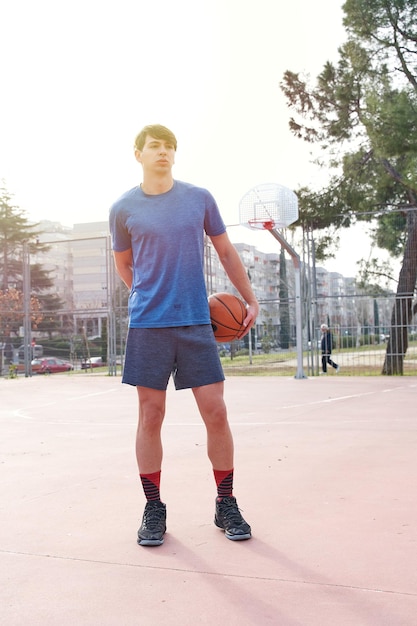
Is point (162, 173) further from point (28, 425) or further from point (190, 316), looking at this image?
point (28, 425)

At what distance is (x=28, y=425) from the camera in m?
7.56

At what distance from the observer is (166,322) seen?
3.15 metres

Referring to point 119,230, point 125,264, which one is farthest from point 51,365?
point 119,230

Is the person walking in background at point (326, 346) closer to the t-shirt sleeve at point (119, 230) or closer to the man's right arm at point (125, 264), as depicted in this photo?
the man's right arm at point (125, 264)

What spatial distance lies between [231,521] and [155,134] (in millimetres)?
1669

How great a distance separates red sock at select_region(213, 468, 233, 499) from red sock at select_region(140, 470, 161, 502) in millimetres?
257

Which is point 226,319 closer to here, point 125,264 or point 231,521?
point 125,264

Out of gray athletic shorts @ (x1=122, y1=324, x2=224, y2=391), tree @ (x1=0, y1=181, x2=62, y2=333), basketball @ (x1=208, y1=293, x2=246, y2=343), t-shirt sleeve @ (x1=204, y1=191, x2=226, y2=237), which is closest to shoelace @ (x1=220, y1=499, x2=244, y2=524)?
gray athletic shorts @ (x1=122, y1=324, x2=224, y2=391)

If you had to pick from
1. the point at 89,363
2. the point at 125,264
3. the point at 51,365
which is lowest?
the point at 51,365

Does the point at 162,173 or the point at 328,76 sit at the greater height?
the point at 328,76

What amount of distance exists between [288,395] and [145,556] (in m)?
7.69

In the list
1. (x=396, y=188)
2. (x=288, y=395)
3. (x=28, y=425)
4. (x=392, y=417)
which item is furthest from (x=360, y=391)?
(x=396, y=188)

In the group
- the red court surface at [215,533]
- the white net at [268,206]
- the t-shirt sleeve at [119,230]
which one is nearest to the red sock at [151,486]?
the red court surface at [215,533]

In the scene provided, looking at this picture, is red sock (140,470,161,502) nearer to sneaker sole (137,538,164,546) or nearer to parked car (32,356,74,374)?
sneaker sole (137,538,164,546)
